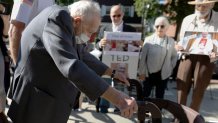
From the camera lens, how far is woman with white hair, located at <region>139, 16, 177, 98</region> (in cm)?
598

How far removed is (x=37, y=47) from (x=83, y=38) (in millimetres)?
265

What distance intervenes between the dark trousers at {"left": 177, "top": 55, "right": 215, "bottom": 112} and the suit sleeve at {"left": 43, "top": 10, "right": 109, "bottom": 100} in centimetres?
315

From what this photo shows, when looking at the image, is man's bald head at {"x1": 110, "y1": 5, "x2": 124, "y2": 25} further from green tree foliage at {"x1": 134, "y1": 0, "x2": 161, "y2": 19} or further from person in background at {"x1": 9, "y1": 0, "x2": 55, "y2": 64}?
green tree foliage at {"x1": 134, "y1": 0, "x2": 161, "y2": 19}

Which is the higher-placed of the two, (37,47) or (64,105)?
(37,47)

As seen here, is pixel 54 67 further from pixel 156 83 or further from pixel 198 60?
pixel 156 83

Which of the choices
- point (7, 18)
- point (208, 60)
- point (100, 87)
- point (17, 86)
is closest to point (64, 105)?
point (17, 86)

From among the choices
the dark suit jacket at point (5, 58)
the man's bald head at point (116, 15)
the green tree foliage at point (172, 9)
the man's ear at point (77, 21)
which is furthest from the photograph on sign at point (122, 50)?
the green tree foliage at point (172, 9)

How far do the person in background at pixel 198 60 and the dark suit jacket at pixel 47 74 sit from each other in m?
2.85

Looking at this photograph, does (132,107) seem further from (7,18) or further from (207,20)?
(207,20)

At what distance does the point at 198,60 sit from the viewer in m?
4.98

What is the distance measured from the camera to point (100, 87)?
196 cm

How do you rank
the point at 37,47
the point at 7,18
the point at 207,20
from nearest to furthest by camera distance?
1. the point at 37,47
2. the point at 7,18
3. the point at 207,20

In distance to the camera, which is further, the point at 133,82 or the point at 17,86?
the point at 133,82

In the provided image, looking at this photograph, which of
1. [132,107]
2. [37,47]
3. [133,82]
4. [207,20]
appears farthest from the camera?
[207,20]
